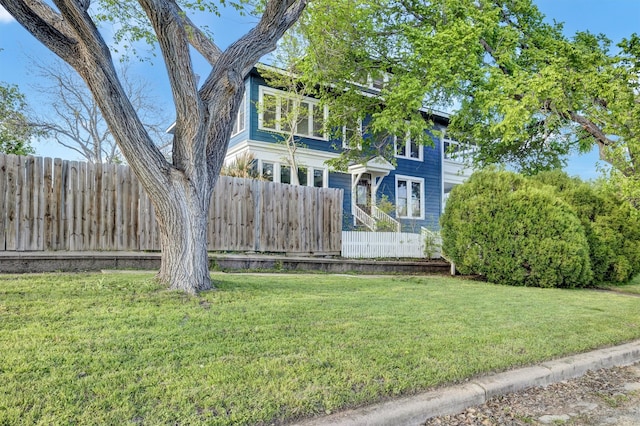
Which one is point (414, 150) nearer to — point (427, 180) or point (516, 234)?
point (427, 180)

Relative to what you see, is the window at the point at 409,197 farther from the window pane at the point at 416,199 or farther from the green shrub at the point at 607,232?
the green shrub at the point at 607,232

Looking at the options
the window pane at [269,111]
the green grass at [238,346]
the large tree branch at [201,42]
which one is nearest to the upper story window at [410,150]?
the window pane at [269,111]

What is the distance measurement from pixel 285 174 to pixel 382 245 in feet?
17.6

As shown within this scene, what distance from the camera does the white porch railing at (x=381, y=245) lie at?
38.1 ft

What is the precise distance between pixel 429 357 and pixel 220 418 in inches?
72.6

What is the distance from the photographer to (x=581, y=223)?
31.3 ft

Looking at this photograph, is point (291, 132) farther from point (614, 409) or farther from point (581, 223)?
point (614, 409)

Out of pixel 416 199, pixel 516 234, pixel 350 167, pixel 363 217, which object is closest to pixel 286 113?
pixel 350 167

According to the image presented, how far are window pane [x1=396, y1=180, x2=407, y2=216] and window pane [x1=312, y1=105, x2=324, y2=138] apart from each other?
4.73m

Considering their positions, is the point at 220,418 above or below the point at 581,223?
below

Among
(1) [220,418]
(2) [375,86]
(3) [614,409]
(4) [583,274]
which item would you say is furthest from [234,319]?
(2) [375,86]

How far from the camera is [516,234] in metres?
9.04

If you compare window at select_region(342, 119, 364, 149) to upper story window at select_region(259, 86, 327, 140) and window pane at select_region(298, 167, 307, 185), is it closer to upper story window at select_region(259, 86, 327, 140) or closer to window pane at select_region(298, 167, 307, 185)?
upper story window at select_region(259, 86, 327, 140)

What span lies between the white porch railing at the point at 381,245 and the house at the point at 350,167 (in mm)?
1345
